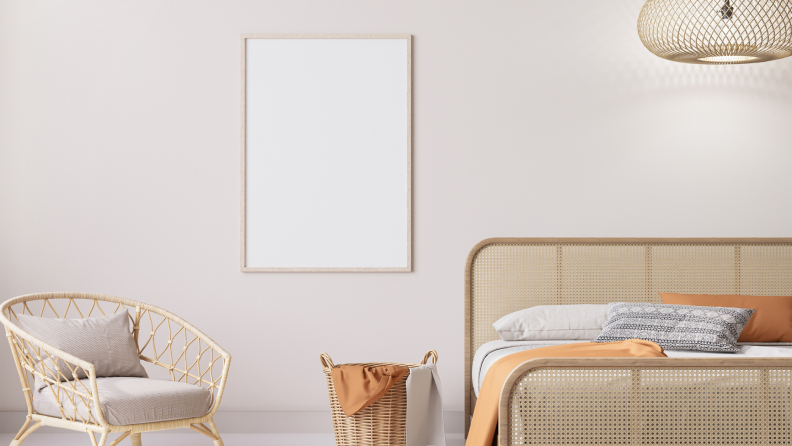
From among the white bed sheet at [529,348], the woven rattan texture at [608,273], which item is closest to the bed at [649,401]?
the white bed sheet at [529,348]

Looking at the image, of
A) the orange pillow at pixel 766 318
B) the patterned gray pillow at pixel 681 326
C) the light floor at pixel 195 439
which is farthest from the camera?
the light floor at pixel 195 439

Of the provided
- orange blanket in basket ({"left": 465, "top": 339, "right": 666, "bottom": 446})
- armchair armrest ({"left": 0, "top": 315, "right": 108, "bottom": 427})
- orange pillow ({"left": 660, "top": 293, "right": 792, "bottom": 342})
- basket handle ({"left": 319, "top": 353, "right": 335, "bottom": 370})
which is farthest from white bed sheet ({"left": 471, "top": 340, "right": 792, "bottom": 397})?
armchair armrest ({"left": 0, "top": 315, "right": 108, "bottom": 427})

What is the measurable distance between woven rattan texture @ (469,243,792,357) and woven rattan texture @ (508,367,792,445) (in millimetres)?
1300

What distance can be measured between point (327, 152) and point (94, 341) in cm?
146

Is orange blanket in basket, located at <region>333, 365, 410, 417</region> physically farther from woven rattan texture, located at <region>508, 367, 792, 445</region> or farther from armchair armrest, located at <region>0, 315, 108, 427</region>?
armchair armrest, located at <region>0, 315, 108, 427</region>

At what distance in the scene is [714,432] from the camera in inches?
77.8

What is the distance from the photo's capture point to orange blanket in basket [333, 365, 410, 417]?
104 inches

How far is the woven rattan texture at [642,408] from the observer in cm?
197

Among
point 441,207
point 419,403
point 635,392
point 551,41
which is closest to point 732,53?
point 551,41

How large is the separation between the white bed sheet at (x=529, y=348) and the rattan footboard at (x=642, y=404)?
49 centimetres

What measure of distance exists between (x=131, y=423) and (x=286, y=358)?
1.09m

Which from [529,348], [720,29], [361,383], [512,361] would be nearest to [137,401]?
[361,383]

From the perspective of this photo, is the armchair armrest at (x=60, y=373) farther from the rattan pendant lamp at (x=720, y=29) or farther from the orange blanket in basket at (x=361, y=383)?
the rattan pendant lamp at (x=720, y=29)

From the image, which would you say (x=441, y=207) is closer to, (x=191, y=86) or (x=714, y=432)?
(x=191, y=86)
